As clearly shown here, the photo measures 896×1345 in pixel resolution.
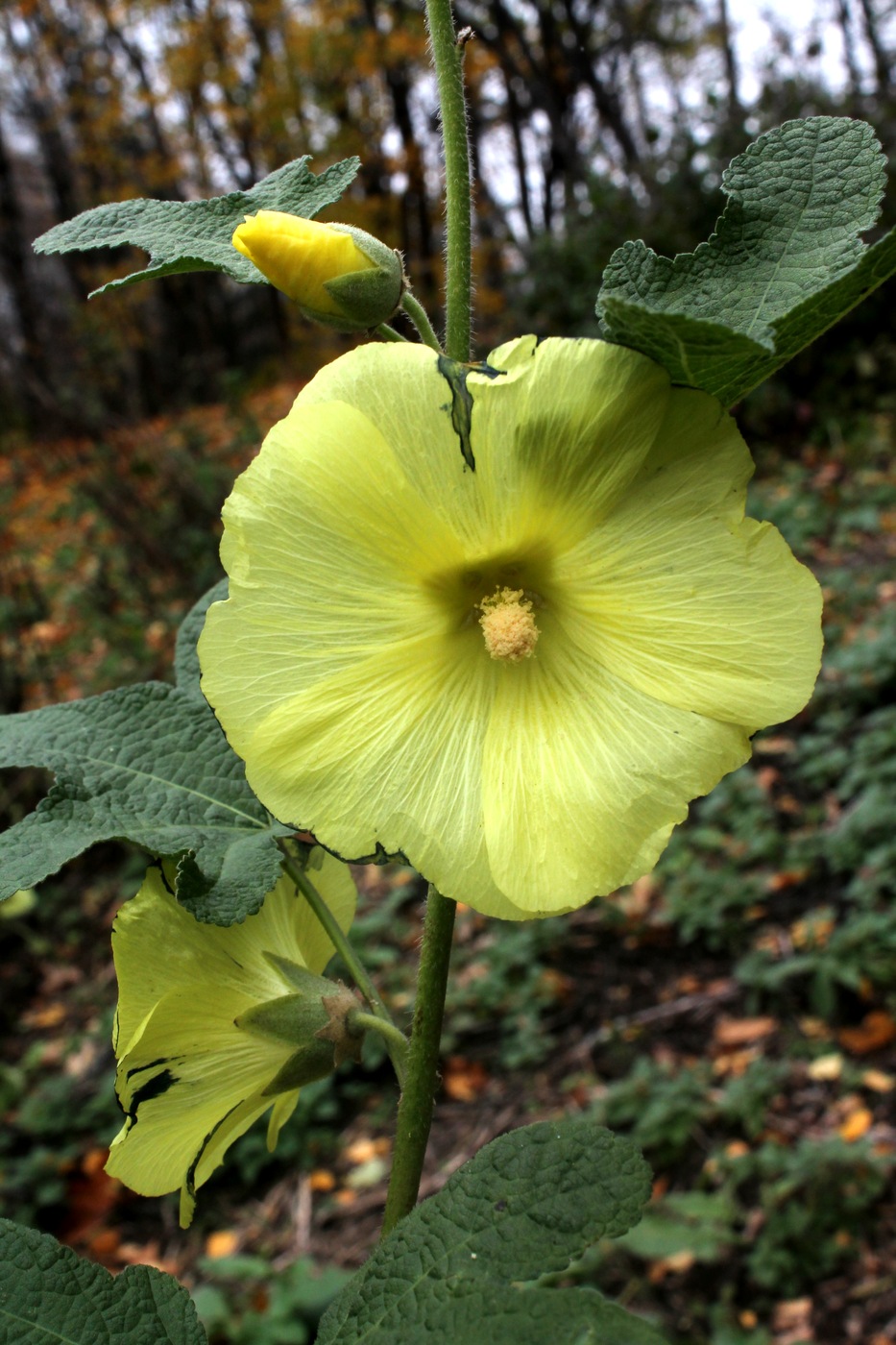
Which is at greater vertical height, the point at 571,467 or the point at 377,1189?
the point at 571,467

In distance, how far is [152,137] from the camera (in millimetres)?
14062

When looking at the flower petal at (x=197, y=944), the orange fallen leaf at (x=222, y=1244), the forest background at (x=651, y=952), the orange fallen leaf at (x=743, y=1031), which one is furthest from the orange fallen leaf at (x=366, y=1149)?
the flower petal at (x=197, y=944)

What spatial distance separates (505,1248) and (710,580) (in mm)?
407

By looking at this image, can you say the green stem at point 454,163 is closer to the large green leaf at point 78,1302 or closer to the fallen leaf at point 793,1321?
the large green leaf at point 78,1302

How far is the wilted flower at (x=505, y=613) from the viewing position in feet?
1.94

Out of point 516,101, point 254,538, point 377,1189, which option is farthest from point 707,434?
point 516,101

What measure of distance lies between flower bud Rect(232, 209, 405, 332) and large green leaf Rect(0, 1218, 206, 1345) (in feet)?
2.03

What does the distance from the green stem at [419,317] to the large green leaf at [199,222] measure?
98 millimetres

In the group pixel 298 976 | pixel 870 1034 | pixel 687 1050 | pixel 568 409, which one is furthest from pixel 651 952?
pixel 568 409

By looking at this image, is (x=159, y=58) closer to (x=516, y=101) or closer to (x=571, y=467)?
(x=516, y=101)

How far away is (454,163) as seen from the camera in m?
0.71

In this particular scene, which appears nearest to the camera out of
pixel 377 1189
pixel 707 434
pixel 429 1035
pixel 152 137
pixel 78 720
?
pixel 707 434

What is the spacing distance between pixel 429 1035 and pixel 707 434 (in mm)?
438

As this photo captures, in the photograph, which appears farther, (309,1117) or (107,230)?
(309,1117)
